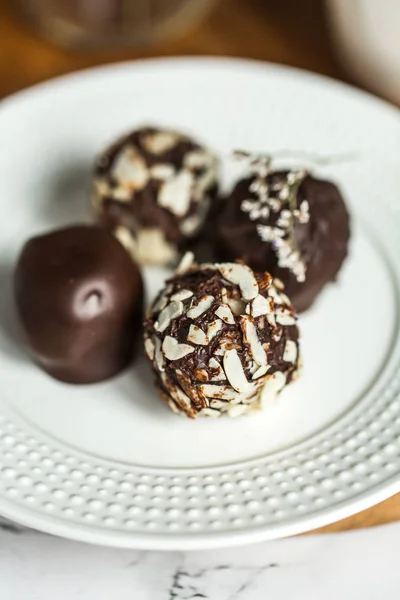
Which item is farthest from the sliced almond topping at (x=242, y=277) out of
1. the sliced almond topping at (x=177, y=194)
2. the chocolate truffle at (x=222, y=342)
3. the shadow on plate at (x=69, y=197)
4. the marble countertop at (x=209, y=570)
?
the shadow on plate at (x=69, y=197)

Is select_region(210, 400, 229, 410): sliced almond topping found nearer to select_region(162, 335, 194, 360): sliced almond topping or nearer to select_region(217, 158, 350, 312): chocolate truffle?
select_region(162, 335, 194, 360): sliced almond topping

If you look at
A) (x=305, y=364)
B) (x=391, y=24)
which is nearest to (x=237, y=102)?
(x=391, y=24)

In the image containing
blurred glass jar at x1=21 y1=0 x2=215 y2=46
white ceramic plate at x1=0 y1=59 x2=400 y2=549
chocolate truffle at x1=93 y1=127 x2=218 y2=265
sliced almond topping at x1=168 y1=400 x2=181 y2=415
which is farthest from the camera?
blurred glass jar at x1=21 y1=0 x2=215 y2=46

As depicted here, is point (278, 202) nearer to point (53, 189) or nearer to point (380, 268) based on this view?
point (380, 268)

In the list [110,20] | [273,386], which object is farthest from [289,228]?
[110,20]

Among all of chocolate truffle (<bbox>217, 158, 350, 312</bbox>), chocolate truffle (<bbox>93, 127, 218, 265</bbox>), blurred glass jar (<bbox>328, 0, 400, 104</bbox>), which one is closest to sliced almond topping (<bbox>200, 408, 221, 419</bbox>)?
chocolate truffle (<bbox>217, 158, 350, 312</bbox>)

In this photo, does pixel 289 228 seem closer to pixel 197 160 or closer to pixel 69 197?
pixel 197 160

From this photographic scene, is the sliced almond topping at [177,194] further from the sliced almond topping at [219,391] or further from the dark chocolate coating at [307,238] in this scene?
the sliced almond topping at [219,391]
